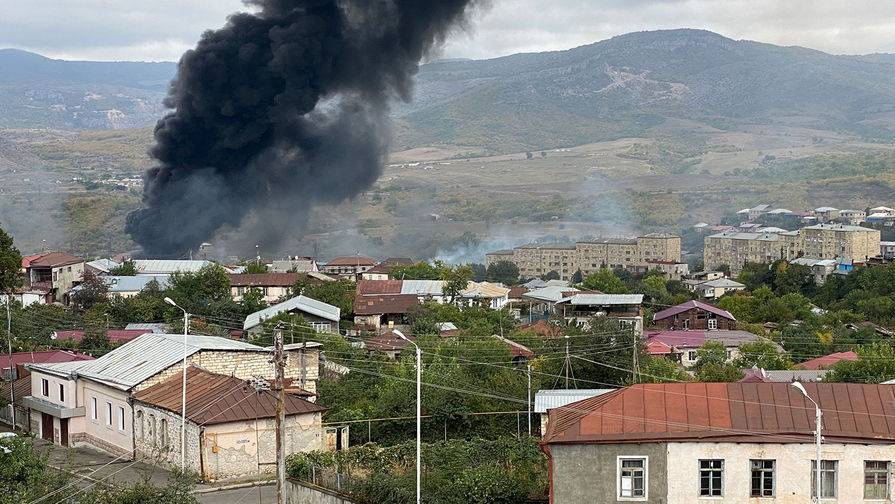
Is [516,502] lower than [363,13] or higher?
lower

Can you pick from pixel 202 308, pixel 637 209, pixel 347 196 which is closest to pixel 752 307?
pixel 202 308

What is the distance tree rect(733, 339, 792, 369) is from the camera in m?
40.4

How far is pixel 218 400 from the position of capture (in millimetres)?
23578

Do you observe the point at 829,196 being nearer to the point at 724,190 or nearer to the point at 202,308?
the point at 724,190

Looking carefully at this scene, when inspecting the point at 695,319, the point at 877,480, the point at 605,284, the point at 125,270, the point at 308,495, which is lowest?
the point at 695,319

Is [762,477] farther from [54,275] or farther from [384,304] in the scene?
[54,275]

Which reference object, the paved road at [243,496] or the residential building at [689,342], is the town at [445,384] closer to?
the residential building at [689,342]

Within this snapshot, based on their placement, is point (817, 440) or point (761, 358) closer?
point (817, 440)

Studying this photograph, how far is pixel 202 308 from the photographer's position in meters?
54.7

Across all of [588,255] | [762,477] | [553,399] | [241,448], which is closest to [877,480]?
[762,477]

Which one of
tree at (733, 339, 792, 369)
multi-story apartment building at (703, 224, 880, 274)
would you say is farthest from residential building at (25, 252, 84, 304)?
multi-story apartment building at (703, 224, 880, 274)

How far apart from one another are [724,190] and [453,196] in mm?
43524

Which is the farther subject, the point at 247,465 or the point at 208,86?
the point at 208,86

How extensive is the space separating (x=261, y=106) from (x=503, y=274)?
26915mm
